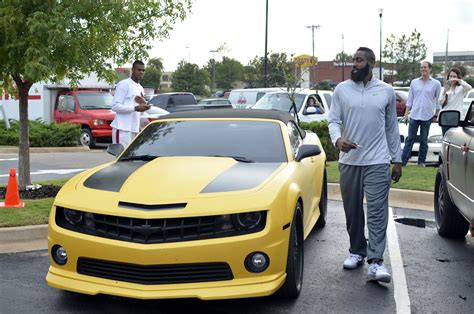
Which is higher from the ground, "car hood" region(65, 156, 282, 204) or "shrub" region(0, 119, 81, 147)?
"car hood" region(65, 156, 282, 204)

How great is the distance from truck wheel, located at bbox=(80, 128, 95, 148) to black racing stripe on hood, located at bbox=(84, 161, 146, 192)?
13.2 metres

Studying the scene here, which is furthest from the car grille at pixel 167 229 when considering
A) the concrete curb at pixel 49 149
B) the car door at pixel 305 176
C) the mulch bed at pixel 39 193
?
the concrete curb at pixel 49 149

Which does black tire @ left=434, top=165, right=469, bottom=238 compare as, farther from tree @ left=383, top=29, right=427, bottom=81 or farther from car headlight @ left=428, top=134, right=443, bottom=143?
tree @ left=383, top=29, right=427, bottom=81

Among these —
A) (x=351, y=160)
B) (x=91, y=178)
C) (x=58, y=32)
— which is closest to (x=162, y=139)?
(x=91, y=178)

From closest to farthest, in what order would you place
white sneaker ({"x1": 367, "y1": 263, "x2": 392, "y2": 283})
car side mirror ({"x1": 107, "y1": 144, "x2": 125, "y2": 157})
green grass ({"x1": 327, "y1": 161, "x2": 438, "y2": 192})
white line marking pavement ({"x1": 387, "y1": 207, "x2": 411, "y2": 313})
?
white line marking pavement ({"x1": 387, "y1": 207, "x2": 411, "y2": 313}), white sneaker ({"x1": 367, "y1": 263, "x2": 392, "y2": 283}), car side mirror ({"x1": 107, "y1": 144, "x2": 125, "y2": 157}), green grass ({"x1": 327, "y1": 161, "x2": 438, "y2": 192})

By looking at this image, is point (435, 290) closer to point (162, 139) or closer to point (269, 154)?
point (269, 154)

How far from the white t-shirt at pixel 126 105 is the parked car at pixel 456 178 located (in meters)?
3.96

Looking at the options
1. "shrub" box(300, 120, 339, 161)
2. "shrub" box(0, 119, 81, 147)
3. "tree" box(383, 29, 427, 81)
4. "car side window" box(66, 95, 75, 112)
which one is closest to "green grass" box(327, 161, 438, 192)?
"shrub" box(300, 120, 339, 161)

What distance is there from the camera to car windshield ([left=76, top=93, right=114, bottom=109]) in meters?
18.9

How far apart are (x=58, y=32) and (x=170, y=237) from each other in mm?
4084

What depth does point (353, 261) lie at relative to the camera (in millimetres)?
5504

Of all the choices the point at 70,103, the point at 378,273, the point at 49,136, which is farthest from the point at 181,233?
the point at 70,103

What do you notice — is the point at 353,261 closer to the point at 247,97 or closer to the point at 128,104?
the point at 128,104

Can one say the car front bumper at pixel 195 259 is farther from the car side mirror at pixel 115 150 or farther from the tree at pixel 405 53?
the tree at pixel 405 53
